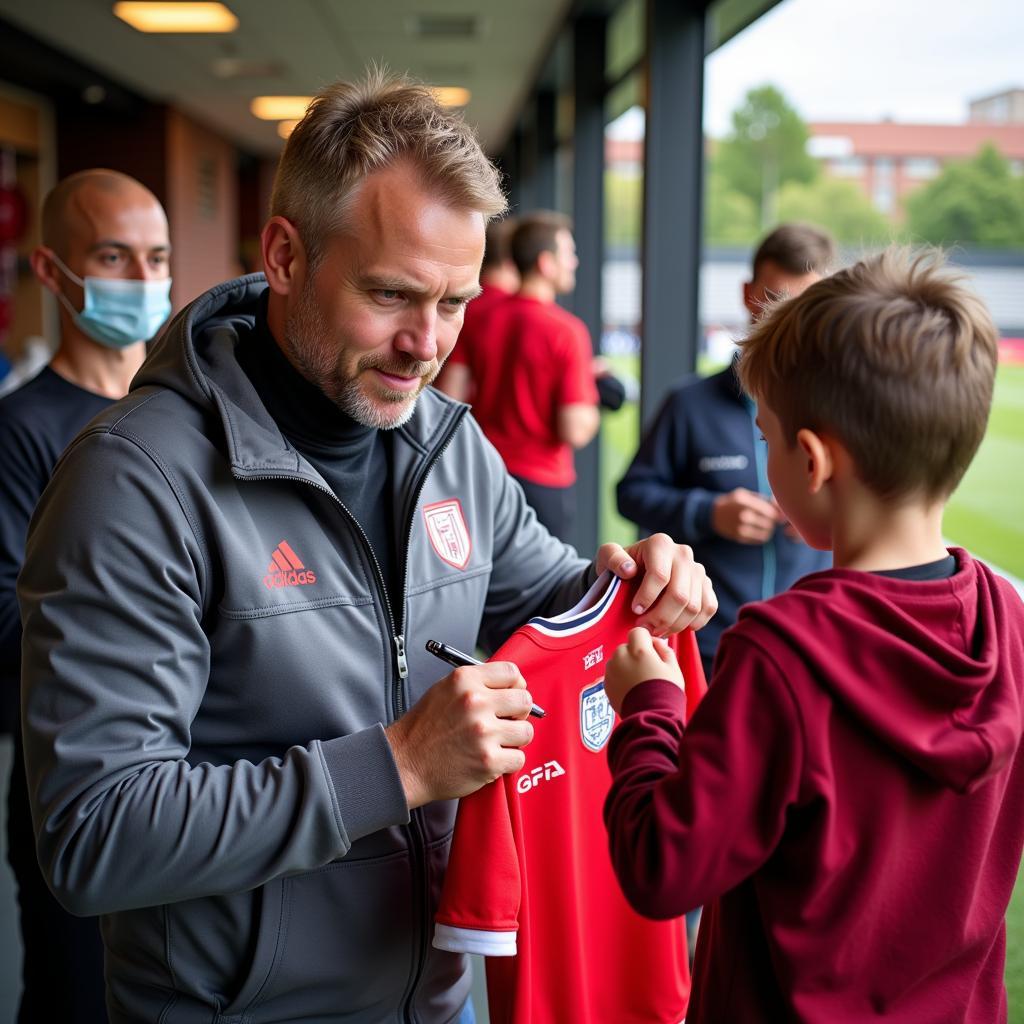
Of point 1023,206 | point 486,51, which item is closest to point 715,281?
point 1023,206

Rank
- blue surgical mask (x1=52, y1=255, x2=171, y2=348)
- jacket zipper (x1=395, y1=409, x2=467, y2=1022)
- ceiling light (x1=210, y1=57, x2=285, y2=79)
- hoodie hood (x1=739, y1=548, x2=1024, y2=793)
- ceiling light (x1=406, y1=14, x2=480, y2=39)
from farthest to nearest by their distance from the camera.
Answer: ceiling light (x1=210, y1=57, x2=285, y2=79)
ceiling light (x1=406, y1=14, x2=480, y2=39)
blue surgical mask (x1=52, y1=255, x2=171, y2=348)
jacket zipper (x1=395, y1=409, x2=467, y2=1022)
hoodie hood (x1=739, y1=548, x2=1024, y2=793)

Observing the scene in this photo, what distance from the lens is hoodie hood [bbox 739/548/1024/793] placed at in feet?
3.17

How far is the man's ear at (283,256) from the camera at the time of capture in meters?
1.34

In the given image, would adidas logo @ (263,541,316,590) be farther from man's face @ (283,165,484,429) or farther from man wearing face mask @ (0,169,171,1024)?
man wearing face mask @ (0,169,171,1024)

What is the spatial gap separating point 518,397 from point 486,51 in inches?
197

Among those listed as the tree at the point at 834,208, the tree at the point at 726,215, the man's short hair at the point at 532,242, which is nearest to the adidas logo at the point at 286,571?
the tree at the point at 834,208

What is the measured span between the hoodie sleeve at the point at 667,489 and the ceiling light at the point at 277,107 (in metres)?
8.71

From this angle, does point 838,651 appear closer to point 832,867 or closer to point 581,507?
point 832,867

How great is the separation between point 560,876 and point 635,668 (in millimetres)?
382

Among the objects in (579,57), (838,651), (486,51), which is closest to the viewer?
(838,651)

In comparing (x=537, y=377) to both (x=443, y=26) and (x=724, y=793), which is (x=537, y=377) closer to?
(x=724, y=793)

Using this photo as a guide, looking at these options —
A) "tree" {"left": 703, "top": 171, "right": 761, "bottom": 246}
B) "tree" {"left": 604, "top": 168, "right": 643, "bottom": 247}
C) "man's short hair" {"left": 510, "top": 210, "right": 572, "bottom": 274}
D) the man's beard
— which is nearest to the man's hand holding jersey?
the man's beard

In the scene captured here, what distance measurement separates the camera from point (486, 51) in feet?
27.7

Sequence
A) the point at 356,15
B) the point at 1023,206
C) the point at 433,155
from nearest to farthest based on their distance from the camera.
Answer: the point at 433,155 → the point at 1023,206 → the point at 356,15
